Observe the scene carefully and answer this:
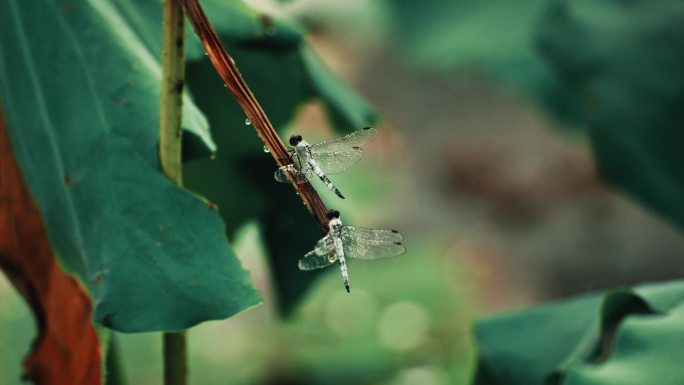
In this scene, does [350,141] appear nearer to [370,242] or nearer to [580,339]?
[370,242]

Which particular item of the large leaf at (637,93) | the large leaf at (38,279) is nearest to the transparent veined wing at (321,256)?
the large leaf at (38,279)

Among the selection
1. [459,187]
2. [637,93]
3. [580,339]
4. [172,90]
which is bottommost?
[580,339]

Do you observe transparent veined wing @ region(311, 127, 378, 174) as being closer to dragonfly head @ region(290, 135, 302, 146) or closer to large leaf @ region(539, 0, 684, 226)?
dragonfly head @ region(290, 135, 302, 146)

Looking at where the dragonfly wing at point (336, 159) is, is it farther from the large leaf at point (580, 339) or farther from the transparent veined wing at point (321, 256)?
the large leaf at point (580, 339)

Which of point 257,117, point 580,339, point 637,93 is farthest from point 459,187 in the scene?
point 257,117

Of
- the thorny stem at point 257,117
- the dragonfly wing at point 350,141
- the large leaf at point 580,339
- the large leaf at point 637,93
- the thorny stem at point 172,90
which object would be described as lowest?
the large leaf at point 580,339

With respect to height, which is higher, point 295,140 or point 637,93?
point 637,93
